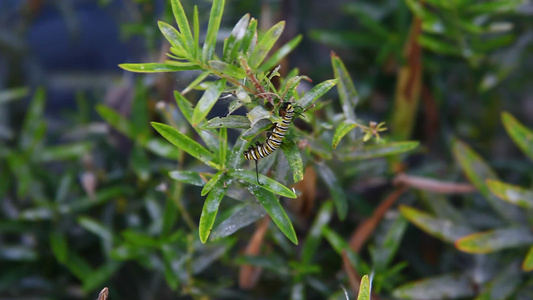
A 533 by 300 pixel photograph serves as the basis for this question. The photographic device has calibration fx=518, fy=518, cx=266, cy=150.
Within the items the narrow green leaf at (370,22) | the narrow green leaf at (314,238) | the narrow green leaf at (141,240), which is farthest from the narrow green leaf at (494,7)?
the narrow green leaf at (141,240)

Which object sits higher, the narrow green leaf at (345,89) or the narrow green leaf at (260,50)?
the narrow green leaf at (260,50)

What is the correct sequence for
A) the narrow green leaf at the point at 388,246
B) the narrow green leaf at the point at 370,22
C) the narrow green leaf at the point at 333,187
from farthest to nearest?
1. the narrow green leaf at the point at 370,22
2. the narrow green leaf at the point at 388,246
3. the narrow green leaf at the point at 333,187

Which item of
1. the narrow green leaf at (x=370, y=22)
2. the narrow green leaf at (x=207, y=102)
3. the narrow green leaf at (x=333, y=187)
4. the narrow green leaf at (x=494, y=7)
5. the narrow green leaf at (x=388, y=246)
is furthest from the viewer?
the narrow green leaf at (x=370, y=22)

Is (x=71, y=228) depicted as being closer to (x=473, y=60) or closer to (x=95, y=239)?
(x=95, y=239)

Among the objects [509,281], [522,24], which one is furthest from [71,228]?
[522,24]

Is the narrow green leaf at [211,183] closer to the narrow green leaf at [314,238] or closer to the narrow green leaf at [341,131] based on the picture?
the narrow green leaf at [341,131]

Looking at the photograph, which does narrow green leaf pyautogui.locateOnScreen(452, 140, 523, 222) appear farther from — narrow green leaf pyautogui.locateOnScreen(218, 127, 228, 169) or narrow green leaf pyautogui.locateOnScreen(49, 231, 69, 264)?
narrow green leaf pyautogui.locateOnScreen(49, 231, 69, 264)
